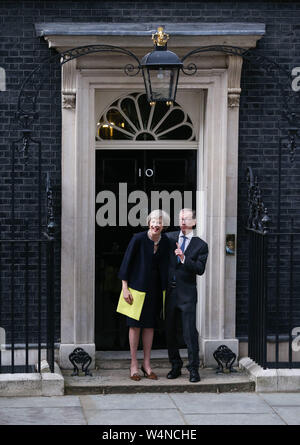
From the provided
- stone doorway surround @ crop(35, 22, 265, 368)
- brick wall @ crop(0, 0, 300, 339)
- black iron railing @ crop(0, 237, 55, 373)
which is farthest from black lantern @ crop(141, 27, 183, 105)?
black iron railing @ crop(0, 237, 55, 373)

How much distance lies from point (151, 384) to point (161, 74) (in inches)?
A: 117

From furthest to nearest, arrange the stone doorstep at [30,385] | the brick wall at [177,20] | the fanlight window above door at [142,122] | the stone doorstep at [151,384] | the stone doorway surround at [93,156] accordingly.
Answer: the fanlight window above door at [142,122] < the brick wall at [177,20] < the stone doorway surround at [93,156] < the stone doorstep at [151,384] < the stone doorstep at [30,385]

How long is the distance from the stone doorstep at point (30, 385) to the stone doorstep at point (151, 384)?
155 mm

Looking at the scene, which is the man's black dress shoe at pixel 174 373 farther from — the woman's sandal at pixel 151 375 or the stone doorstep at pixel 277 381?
the stone doorstep at pixel 277 381

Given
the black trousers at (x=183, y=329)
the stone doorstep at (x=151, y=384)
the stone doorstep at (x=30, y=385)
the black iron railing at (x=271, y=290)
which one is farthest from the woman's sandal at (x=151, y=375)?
the black iron railing at (x=271, y=290)

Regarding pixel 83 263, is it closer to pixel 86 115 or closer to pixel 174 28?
pixel 86 115

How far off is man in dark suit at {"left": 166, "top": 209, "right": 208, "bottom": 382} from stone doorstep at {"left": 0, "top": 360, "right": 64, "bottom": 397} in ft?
3.81

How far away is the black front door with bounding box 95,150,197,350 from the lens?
33.4 feet

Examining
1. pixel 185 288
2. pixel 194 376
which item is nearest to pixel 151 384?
pixel 194 376

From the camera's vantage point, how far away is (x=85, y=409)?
333 inches

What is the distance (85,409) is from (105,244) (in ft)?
7.59

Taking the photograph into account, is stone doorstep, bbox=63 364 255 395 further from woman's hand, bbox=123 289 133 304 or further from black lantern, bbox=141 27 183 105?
black lantern, bbox=141 27 183 105

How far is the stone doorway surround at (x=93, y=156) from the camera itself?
958 centimetres

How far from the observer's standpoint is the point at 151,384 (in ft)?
29.9
